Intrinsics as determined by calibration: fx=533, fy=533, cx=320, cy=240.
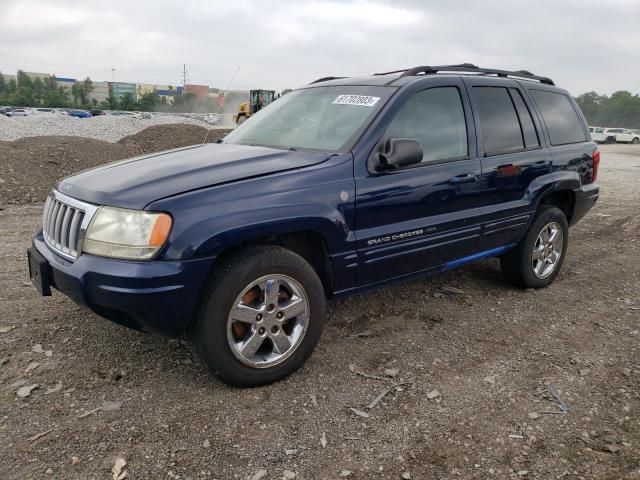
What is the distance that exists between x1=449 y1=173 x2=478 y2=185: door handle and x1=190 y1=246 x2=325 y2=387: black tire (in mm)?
1367

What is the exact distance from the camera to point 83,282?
2.77m

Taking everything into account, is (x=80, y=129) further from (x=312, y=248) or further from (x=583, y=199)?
(x=312, y=248)

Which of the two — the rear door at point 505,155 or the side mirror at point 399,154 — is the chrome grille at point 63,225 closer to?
the side mirror at point 399,154

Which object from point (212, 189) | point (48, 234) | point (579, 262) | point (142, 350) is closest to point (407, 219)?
point (212, 189)

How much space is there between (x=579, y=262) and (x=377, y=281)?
344 centimetres

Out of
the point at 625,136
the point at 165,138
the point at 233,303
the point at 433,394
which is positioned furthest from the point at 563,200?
the point at 625,136

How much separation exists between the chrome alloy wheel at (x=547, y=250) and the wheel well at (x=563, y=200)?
0.26m

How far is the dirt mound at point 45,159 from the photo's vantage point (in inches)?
353

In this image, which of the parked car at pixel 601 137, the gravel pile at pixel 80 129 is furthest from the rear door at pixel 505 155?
the parked car at pixel 601 137

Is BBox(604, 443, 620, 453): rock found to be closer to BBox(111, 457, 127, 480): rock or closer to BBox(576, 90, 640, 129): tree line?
BBox(111, 457, 127, 480): rock

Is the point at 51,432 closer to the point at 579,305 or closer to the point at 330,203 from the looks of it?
the point at 330,203

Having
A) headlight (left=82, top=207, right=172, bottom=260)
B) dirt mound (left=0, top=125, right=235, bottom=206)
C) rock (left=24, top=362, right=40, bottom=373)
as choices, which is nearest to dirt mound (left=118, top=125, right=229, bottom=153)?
dirt mound (left=0, top=125, right=235, bottom=206)

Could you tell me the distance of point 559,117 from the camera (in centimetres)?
512

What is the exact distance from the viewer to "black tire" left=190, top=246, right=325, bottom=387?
9.38 ft
